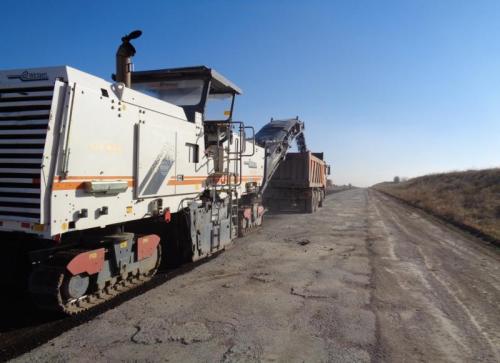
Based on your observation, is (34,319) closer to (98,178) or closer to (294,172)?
(98,178)

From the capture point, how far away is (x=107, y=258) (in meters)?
5.15

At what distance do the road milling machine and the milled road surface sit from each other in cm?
60

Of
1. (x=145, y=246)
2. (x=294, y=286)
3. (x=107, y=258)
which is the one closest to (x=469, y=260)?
(x=294, y=286)

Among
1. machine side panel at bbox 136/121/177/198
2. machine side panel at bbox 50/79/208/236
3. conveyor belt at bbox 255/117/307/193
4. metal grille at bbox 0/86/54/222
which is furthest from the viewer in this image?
conveyor belt at bbox 255/117/307/193

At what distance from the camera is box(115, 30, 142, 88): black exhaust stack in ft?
19.5

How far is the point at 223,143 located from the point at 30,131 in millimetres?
4456

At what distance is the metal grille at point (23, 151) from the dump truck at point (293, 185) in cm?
1419

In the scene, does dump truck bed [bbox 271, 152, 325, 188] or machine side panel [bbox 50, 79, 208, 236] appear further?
dump truck bed [bbox 271, 152, 325, 188]

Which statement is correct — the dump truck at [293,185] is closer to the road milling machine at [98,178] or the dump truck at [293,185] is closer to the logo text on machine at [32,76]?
the road milling machine at [98,178]

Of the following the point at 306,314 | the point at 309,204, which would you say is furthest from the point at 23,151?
the point at 309,204

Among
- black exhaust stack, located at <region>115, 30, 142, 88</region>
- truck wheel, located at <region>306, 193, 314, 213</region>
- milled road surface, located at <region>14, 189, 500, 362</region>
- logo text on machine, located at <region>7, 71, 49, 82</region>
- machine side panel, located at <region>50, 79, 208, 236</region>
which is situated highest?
black exhaust stack, located at <region>115, 30, 142, 88</region>

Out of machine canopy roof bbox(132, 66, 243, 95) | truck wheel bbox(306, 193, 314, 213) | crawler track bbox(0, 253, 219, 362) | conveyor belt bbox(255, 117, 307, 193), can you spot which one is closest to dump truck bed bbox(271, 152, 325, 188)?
truck wheel bbox(306, 193, 314, 213)

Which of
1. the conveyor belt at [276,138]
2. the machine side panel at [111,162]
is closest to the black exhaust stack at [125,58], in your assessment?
the machine side panel at [111,162]

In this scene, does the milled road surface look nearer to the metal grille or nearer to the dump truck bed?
the metal grille
